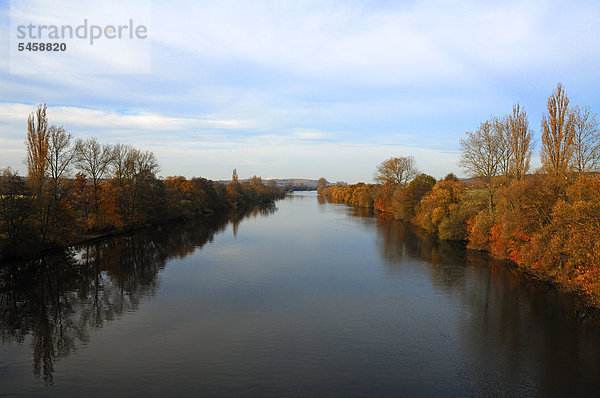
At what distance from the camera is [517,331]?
13977mm

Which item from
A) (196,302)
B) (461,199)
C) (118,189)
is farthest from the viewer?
(118,189)

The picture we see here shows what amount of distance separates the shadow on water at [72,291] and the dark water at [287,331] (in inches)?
3.6

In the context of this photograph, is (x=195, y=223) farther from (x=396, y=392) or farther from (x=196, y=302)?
(x=396, y=392)

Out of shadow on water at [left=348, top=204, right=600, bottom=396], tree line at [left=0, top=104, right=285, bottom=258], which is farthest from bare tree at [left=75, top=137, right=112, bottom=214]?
shadow on water at [left=348, top=204, right=600, bottom=396]

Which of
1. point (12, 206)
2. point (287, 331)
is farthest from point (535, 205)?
point (12, 206)

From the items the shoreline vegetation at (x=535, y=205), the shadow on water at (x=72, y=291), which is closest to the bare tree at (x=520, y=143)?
the shoreline vegetation at (x=535, y=205)

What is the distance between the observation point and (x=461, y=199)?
34.4m

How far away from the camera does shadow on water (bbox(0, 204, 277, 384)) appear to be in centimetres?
1316

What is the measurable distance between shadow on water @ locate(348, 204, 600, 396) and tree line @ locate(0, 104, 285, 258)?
2435 cm

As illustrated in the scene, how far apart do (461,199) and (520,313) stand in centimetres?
1990

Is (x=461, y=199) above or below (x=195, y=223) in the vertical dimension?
above

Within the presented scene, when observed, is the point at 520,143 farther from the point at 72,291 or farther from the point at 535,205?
the point at 72,291

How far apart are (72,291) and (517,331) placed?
20.6 meters

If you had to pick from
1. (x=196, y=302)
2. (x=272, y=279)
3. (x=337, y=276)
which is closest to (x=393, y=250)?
(x=337, y=276)
